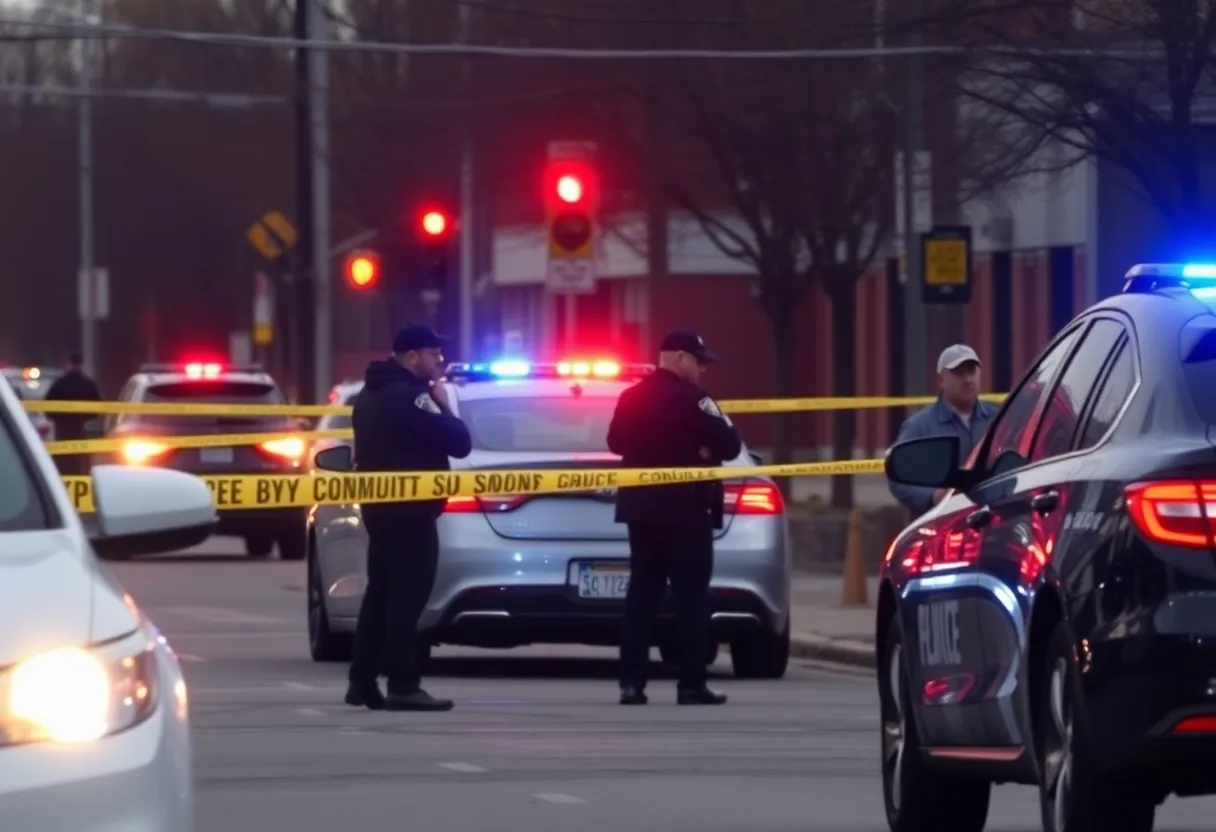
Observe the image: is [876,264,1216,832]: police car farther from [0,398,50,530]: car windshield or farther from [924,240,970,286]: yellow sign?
[924,240,970,286]: yellow sign

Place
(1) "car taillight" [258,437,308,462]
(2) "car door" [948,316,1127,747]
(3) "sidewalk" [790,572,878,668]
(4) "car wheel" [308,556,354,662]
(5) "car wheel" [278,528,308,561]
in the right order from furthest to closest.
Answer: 1. (5) "car wheel" [278,528,308,561]
2. (1) "car taillight" [258,437,308,462]
3. (3) "sidewalk" [790,572,878,668]
4. (4) "car wheel" [308,556,354,662]
5. (2) "car door" [948,316,1127,747]

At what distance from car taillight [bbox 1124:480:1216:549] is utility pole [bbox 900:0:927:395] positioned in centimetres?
1552

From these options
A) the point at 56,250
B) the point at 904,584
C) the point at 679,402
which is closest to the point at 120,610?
the point at 904,584

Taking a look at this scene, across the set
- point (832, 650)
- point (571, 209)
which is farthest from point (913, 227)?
point (832, 650)

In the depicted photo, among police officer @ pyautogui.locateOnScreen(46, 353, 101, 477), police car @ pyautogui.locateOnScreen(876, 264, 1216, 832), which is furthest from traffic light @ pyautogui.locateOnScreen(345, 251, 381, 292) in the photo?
police car @ pyautogui.locateOnScreen(876, 264, 1216, 832)

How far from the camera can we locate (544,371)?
16.8m

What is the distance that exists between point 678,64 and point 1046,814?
2190 cm

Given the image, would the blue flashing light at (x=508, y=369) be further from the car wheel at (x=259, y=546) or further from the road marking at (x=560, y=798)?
the car wheel at (x=259, y=546)

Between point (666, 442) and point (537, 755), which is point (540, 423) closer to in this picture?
point (666, 442)

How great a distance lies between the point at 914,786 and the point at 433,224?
66.8ft

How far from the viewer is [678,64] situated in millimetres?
29156

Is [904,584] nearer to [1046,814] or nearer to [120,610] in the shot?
[1046,814]

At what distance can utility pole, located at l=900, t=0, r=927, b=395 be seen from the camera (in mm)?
23109

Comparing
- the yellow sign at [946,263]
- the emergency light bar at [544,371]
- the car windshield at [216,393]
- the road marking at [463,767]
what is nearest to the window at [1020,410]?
the road marking at [463,767]
